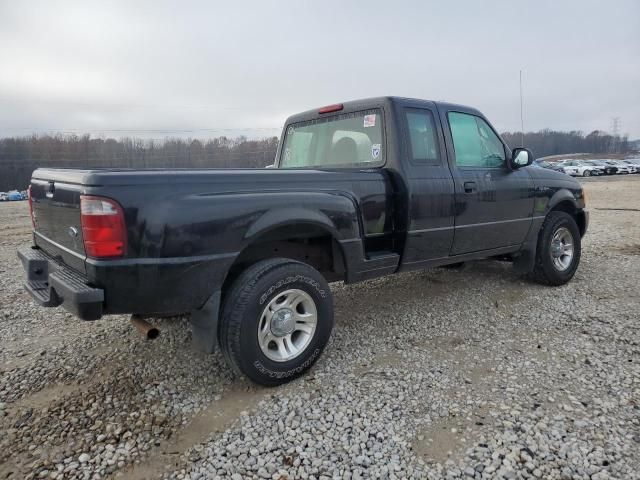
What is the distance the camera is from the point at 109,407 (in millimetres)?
2771

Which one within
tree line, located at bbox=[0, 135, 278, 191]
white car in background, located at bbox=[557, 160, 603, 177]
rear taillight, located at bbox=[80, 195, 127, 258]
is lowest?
rear taillight, located at bbox=[80, 195, 127, 258]

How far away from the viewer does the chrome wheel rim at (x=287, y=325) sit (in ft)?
9.69

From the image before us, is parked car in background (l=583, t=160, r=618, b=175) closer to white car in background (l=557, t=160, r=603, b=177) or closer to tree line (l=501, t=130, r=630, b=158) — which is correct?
white car in background (l=557, t=160, r=603, b=177)

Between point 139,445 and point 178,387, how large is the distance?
625 millimetres

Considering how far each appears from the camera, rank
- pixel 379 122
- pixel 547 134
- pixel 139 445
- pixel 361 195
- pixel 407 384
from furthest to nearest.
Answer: pixel 547 134 → pixel 379 122 → pixel 361 195 → pixel 407 384 → pixel 139 445

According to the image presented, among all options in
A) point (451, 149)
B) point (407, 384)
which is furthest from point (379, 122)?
point (407, 384)

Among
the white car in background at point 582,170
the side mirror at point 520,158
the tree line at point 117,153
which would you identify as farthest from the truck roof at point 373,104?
the white car in background at point 582,170

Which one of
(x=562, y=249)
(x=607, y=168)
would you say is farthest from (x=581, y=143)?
(x=562, y=249)

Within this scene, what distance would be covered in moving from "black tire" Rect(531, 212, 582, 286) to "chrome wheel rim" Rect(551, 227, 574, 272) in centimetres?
3

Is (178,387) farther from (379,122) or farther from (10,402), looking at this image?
(379,122)

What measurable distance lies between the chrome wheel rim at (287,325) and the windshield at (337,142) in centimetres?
142

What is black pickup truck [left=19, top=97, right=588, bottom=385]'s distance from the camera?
2.49m

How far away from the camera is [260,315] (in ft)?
9.34

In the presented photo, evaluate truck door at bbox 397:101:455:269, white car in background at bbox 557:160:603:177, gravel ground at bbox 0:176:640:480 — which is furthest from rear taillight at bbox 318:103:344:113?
white car in background at bbox 557:160:603:177
